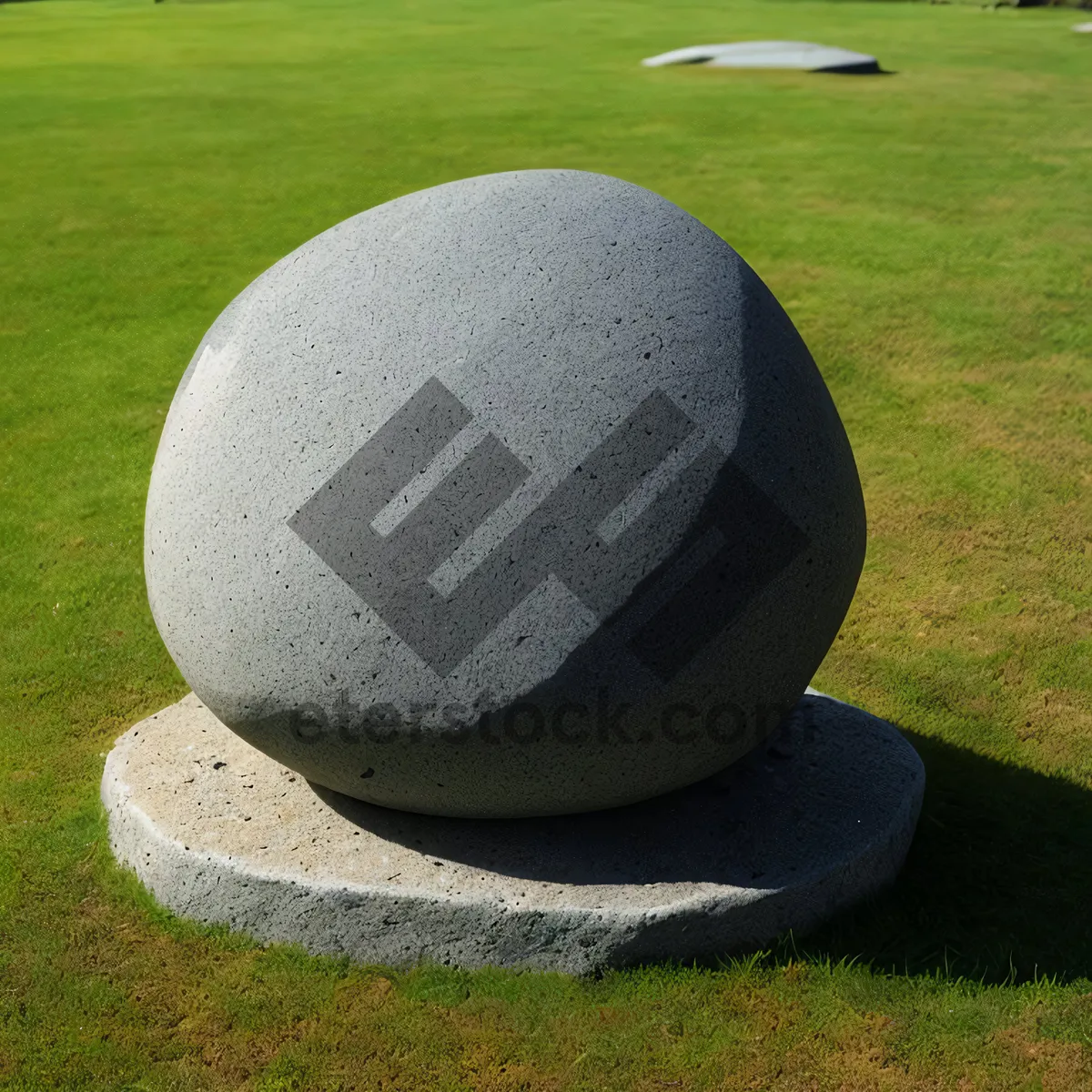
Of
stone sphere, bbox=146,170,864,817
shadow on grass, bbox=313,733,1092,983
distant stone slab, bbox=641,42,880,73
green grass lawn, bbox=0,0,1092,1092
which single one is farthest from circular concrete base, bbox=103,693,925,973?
distant stone slab, bbox=641,42,880,73

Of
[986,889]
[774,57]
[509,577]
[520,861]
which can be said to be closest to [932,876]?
[986,889]

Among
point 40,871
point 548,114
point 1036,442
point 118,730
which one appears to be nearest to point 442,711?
point 40,871

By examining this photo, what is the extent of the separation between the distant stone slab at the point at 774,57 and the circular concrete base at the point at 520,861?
1653 cm

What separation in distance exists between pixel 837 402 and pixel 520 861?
5879 millimetres

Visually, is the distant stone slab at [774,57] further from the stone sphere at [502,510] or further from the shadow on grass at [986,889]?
the stone sphere at [502,510]

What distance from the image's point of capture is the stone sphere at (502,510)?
416 cm

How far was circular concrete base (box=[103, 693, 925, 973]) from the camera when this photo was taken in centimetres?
447

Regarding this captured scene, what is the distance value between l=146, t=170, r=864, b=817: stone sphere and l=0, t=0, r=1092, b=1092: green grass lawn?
2.75 feet

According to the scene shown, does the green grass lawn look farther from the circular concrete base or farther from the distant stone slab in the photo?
the distant stone slab

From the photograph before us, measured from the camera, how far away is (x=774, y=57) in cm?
1983

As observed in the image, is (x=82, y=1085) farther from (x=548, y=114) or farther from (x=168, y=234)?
(x=548, y=114)

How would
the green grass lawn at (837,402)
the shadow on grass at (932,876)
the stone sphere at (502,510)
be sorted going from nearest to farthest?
the stone sphere at (502,510) → the green grass lawn at (837,402) → the shadow on grass at (932,876)

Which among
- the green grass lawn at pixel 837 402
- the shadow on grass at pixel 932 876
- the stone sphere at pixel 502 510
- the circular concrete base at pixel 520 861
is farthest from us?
the shadow on grass at pixel 932 876

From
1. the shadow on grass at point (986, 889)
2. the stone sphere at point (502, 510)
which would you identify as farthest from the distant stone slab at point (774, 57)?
the stone sphere at point (502, 510)
